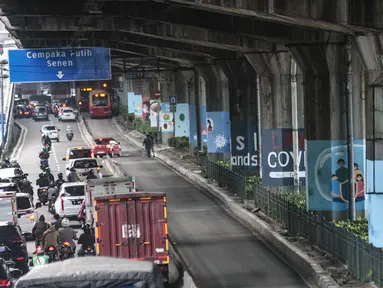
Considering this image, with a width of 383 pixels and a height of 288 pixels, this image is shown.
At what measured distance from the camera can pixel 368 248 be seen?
21.3 m

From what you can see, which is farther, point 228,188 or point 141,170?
point 141,170

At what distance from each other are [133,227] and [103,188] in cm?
868

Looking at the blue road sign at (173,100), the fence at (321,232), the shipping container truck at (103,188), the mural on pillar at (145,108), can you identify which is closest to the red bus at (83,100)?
the mural on pillar at (145,108)

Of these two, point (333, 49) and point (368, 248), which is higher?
point (333, 49)

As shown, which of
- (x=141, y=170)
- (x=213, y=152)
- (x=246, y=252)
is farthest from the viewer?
(x=141, y=170)

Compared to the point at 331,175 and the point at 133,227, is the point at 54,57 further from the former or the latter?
the point at 133,227

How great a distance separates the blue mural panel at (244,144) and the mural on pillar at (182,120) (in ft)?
73.7

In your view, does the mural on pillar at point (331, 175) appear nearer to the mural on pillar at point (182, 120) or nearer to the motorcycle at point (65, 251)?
the motorcycle at point (65, 251)

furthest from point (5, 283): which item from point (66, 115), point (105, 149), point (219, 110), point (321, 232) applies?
point (66, 115)

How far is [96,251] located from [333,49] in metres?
9.48

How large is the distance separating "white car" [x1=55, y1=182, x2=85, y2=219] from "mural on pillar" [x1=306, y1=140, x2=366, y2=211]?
28.3 feet

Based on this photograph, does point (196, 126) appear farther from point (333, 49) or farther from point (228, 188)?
point (333, 49)

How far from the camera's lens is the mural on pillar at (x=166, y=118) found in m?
72.1

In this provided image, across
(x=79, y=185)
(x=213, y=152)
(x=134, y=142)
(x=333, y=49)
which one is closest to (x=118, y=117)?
(x=134, y=142)
